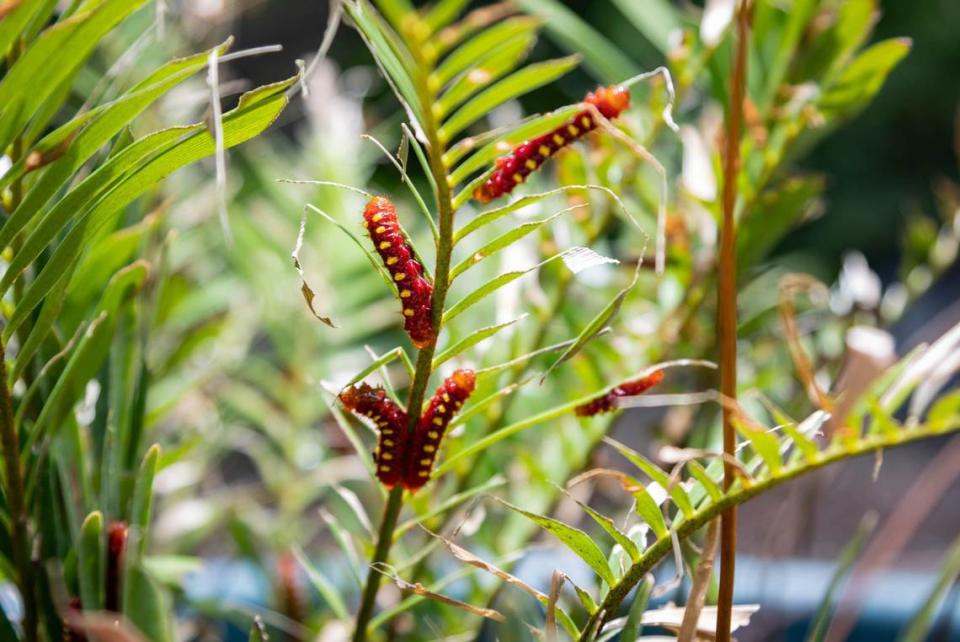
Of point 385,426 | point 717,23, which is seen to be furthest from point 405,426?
point 717,23

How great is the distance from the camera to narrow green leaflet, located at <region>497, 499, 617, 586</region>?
0.64 feet

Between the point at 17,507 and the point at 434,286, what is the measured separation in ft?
0.38

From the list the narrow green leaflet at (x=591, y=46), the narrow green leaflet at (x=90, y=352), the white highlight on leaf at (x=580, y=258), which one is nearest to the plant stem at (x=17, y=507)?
the narrow green leaflet at (x=90, y=352)

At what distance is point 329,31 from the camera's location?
17 cm

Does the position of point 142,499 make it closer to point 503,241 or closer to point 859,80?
point 503,241

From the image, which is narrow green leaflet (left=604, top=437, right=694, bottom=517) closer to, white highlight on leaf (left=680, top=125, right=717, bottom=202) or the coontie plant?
the coontie plant

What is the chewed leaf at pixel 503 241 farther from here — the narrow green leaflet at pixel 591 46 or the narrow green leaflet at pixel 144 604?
the narrow green leaflet at pixel 591 46

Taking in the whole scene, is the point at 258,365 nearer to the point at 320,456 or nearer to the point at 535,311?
the point at 320,456

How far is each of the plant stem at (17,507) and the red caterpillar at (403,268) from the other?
0.08m

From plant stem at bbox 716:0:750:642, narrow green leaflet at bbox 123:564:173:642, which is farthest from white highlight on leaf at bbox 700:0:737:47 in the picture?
narrow green leaflet at bbox 123:564:173:642

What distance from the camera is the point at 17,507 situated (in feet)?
0.76

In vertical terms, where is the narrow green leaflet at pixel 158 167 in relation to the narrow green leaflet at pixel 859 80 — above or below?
below

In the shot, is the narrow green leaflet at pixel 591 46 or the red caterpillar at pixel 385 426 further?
the narrow green leaflet at pixel 591 46

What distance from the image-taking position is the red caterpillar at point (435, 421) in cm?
20
